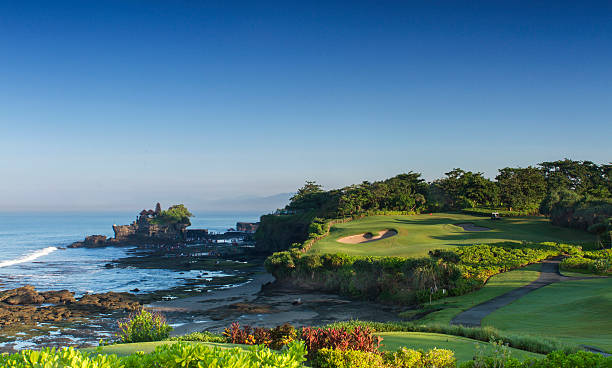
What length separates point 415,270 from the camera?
3061 cm

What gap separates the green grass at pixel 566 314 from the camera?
15604mm

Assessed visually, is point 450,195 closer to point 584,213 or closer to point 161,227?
point 584,213

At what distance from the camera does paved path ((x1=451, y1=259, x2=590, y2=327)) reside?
67.5 ft

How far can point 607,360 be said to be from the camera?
7.42 metres

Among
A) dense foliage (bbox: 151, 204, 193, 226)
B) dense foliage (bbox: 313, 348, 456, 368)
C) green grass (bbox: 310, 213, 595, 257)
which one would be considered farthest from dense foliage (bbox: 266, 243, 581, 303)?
dense foliage (bbox: 151, 204, 193, 226)

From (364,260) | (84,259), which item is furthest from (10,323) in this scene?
(84,259)

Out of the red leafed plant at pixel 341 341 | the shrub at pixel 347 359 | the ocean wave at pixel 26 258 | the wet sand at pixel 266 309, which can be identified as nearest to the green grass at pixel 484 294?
the wet sand at pixel 266 309

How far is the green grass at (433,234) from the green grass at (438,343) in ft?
73.9

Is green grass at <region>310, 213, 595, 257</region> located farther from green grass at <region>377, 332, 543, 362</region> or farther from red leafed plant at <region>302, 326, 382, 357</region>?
red leafed plant at <region>302, 326, 382, 357</region>

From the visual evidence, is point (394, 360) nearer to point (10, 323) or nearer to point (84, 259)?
point (10, 323)

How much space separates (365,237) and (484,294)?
28.1 m

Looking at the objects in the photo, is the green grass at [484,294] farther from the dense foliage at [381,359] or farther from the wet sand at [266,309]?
the dense foliage at [381,359]

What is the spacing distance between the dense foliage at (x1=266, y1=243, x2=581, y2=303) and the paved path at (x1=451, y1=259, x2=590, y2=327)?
9.29ft

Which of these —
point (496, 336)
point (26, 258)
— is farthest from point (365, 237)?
point (26, 258)
